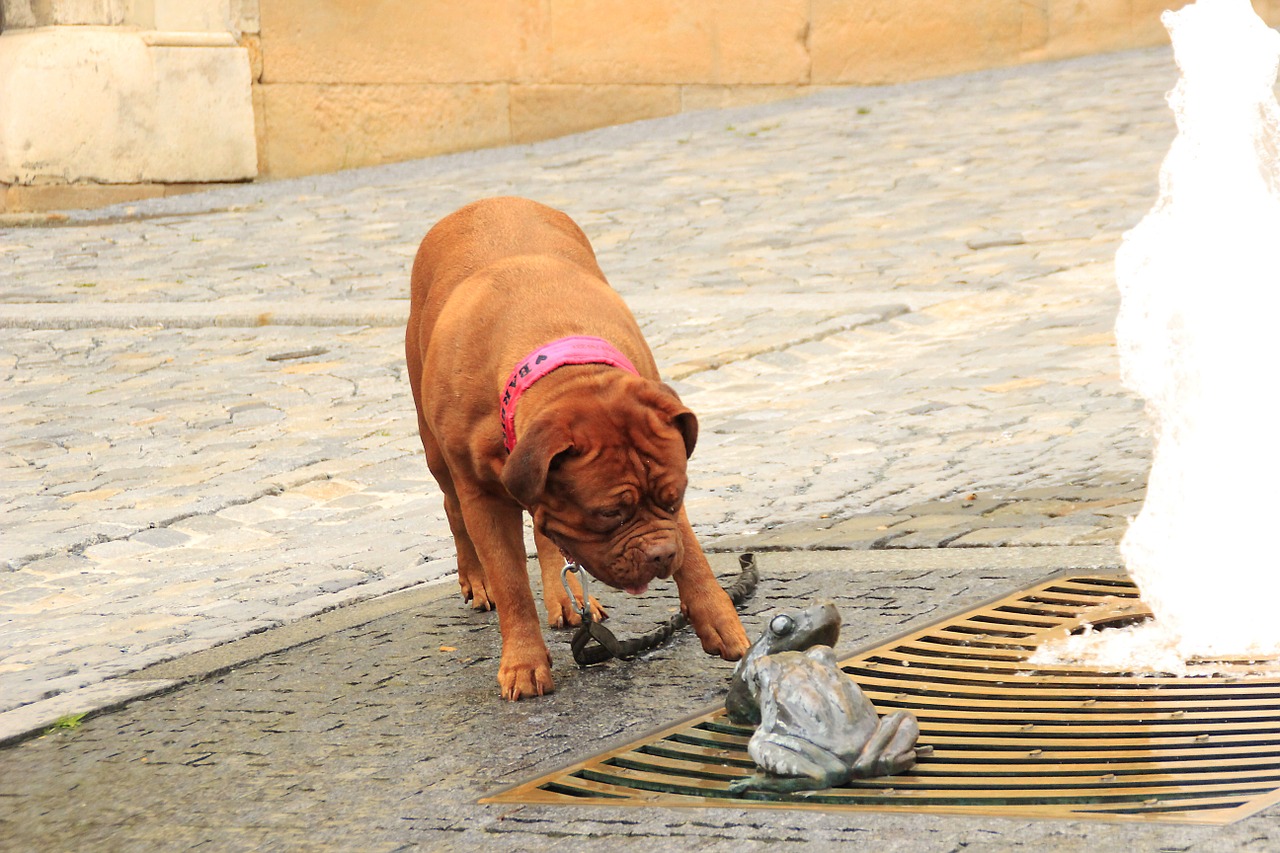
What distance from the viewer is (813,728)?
121 inches

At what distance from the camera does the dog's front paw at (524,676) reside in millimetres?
3713

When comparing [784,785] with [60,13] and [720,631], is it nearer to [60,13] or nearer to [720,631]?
[720,631]

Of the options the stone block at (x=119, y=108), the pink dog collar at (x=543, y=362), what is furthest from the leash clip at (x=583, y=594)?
the stone block at (x=119, y=108)

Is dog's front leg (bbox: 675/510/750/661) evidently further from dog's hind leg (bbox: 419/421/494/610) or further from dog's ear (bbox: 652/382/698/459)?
dog's hind leg (bbox: 419/421/494/610)

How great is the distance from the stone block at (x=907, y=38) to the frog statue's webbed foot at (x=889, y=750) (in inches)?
544

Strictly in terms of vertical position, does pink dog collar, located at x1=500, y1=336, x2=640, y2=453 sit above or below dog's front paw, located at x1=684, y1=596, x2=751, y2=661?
above

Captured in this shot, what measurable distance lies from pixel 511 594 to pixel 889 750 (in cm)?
113

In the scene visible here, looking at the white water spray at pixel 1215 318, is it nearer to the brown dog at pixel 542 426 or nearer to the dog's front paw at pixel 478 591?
the brown dog at pixel 542 426

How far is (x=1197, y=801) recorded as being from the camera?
273cm

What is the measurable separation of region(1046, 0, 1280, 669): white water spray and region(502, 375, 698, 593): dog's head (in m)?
1.27

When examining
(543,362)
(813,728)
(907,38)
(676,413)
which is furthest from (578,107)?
(813,728)

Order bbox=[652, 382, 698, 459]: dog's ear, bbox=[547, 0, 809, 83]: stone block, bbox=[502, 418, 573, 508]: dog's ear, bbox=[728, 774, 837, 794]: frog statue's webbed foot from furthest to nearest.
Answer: bbox=[547, 0, 809, 83]: stone block
bbox=[652, 382, 698, 459]: dog's ear
bbox=[502, 418, 573, 508]: dog's ear
bbox=[728, 774, 837, 794]: frog statue's webbed foot

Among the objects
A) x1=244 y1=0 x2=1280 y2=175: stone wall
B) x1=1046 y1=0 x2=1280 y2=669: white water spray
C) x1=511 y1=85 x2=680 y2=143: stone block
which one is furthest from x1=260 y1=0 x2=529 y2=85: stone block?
x1=1046 y1=0 x2=1280 y2=669: white water spray

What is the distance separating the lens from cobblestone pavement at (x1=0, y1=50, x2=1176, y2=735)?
518 centimetres
